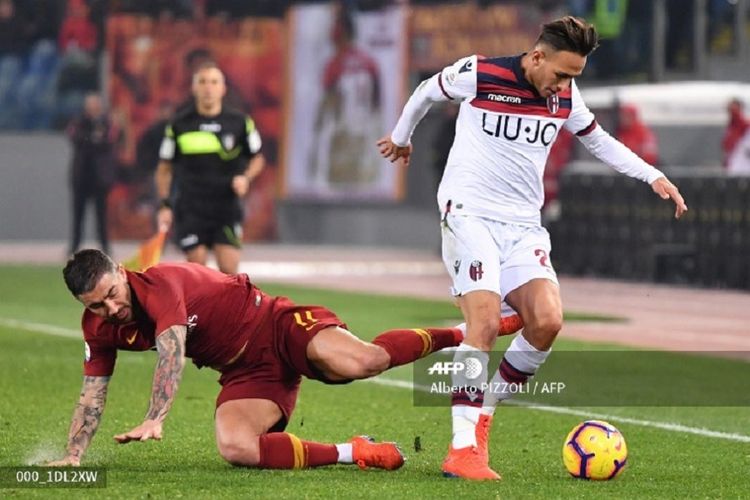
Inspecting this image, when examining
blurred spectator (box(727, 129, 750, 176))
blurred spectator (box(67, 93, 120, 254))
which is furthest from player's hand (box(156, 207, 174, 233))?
blurred spectator (box(67, 93, 120, 254))

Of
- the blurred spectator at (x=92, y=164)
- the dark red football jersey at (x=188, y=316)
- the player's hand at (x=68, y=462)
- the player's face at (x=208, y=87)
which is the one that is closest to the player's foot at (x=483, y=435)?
the dark red football jersey at (x=188, y=316)

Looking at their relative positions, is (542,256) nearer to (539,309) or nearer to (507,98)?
(539,309)

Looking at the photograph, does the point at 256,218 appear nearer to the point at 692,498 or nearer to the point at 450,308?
the point at 450,308

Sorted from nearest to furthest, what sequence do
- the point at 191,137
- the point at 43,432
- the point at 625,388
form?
the point at 43,432
the point at 625,388
the point at 191,137

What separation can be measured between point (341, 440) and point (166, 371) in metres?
2.19

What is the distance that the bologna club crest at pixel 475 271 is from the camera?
8.92 metres

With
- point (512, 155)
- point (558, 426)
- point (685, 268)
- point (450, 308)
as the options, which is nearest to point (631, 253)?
point (685, 268)

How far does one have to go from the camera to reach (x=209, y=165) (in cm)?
1558

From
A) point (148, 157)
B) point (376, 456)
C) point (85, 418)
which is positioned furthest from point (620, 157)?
point (148, 157)

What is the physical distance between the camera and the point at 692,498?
8195 mm

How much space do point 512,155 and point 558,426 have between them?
7.80ft

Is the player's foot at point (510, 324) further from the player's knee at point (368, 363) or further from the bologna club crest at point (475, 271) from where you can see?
the player's knee at point (368, 363)

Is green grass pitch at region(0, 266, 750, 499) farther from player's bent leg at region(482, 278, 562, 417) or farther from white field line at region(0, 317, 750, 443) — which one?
player's bent leg at region(482, 278, 562, 417)

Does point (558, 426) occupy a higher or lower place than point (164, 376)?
lower
